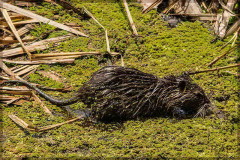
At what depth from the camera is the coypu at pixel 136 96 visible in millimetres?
4805

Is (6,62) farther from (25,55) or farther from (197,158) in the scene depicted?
(197,158)

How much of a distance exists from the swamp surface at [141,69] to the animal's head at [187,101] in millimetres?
189

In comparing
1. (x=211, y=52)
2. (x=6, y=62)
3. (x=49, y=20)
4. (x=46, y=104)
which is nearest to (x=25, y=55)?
(x=6, y=62)

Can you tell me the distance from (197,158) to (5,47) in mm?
3618

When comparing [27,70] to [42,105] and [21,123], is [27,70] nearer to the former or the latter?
[42,105]

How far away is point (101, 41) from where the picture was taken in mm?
6203

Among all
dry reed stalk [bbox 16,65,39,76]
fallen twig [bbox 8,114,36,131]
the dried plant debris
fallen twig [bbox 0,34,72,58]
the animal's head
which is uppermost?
the dried plant debris

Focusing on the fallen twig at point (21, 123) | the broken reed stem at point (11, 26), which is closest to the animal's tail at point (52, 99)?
the fallen twig at point (21, 123)

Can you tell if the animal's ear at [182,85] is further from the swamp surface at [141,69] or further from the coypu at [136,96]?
the swamp surface at [141,69]

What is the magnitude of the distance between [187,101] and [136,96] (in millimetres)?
707

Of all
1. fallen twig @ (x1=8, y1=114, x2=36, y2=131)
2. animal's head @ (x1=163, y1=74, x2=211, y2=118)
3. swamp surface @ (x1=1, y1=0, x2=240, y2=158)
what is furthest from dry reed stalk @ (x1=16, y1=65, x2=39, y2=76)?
animal's head @ (x1=163, y1=74, x2=211, y2=118)

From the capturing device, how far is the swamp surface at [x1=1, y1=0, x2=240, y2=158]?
3969 mm

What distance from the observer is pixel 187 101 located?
501 centimetres

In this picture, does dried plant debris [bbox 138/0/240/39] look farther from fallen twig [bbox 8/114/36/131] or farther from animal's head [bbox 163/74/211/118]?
fallen twig [bbox 8/114/36/131]
